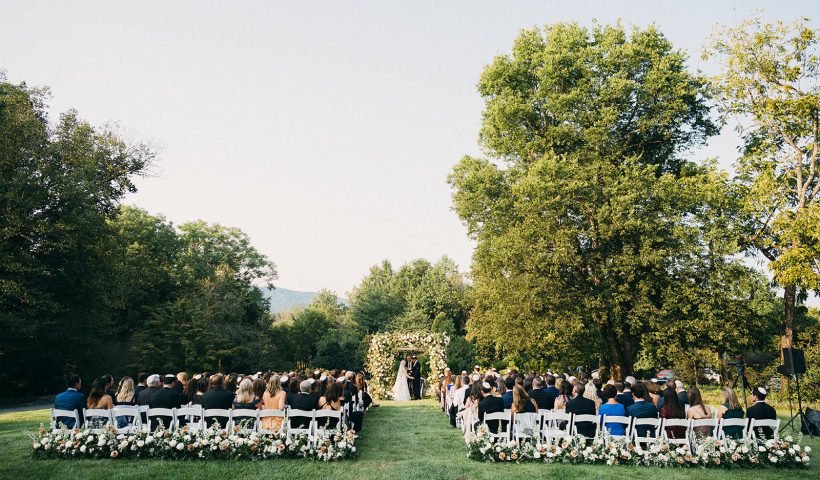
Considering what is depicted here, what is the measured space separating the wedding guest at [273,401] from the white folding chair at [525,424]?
3.90 meters

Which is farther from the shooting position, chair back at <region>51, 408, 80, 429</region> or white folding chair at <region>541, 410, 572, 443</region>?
white folding chair at <region>541, 410, 572, 443</region>

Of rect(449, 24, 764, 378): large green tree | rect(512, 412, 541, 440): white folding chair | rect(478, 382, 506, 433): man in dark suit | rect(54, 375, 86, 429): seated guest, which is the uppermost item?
rect(449, 24, 764, 378): large green tree

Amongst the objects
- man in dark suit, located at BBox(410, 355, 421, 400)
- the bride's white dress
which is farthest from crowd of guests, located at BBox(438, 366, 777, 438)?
the bride's white dress

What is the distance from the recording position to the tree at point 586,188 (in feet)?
69.1

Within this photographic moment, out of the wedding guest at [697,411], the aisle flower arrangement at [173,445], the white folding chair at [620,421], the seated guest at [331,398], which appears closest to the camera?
the aisle flower arrangement at [173,445]

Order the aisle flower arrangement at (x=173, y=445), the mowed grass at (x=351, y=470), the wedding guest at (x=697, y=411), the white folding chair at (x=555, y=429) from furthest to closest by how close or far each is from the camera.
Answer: the wedding guest at (x=697, y=411) → the white folding chair at (x=555, y=429) → the aisle flower arrangement at (x=173, y=445) → the mowed grass at (x=351, y=470)

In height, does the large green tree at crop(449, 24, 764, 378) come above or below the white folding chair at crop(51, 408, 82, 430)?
above

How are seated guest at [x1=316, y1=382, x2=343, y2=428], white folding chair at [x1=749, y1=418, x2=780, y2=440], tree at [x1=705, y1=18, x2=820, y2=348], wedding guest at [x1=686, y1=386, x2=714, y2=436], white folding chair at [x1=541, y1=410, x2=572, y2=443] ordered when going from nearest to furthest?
white folding chair at [x1=749, y1=418, x2=780, y2=440], white folding chair at [x1=541, y1=410, x2=572, y2=443], wedding guest at [x1=686, y1=386, x2=714, y2=436], seated guest at [x1=316, y1=382, x2=343, y2=428], tree at [x1=705, y1=18, x2=820, y2=348]

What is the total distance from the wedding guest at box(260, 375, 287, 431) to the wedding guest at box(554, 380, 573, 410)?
5.17m

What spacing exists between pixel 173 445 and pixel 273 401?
1948mm

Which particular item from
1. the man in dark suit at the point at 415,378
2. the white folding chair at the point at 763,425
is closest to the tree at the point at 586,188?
the man in dark suit at the point at 415,378

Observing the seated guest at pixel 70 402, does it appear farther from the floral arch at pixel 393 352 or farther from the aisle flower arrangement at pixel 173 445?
the floral arch at pixel 393 352

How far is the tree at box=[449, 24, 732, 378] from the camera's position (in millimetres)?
21047

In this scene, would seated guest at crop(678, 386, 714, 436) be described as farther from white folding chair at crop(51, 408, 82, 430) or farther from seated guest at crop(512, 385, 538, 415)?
white folding chair at crop(51, 408, 82, 430)
